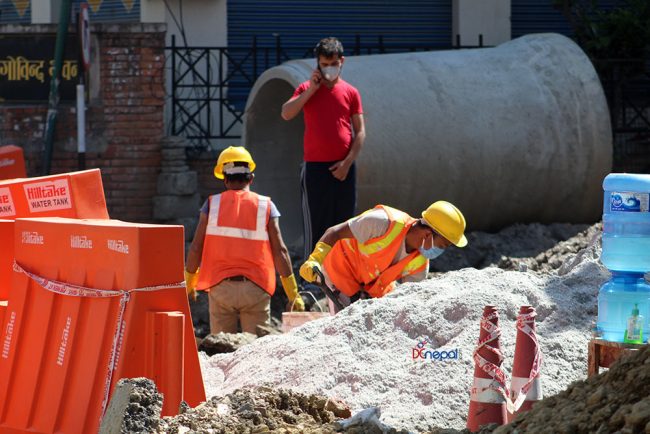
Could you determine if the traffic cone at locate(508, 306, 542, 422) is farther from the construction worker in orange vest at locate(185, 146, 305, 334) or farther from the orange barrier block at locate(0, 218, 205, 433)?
the construction worker in orange vest at locate(185, 146, 305, 334)

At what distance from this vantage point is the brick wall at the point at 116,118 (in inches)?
571

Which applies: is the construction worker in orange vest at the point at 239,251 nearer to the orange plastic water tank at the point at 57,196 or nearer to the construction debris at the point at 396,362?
the construction debris at the point at 396,362

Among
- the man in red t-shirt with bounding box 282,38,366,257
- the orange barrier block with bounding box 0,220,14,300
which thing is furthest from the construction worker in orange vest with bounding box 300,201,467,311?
the man in red t-shirt with bounding box 282,38,366,257

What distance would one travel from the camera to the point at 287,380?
7.18 meters

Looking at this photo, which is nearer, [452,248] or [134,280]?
[134,280]

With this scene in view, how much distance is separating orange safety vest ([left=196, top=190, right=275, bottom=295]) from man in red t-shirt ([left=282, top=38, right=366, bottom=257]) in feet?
5.19

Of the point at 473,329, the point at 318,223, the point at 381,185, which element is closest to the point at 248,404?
the point at 473,329

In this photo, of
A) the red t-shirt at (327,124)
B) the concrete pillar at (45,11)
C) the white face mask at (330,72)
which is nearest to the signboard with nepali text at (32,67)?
the red t-shirt at (327,124)

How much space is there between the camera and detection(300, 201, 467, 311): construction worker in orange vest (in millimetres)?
8281

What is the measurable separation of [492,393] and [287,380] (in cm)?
158

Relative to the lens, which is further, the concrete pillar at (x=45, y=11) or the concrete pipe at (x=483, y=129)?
the concrete pillar at (x=45, y=11)

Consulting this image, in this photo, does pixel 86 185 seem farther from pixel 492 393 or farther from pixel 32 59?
pixel 32 59

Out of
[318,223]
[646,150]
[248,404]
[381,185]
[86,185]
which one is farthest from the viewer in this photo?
[646,150]

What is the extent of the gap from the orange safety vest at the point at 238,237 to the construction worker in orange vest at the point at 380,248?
0.65 m
